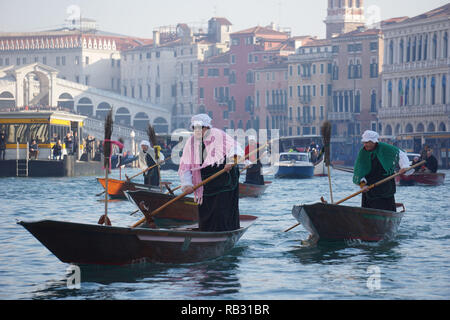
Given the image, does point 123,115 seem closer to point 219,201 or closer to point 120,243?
point 219,201

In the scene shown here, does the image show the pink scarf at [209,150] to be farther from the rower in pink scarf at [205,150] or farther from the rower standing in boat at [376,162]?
the rower standing in boat at [376,162]

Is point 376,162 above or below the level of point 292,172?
above

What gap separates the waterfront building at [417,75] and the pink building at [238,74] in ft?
60.9

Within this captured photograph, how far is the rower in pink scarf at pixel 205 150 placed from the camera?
1320 cm

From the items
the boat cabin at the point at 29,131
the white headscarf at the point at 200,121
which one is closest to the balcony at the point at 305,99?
the boat cabin at the point at 29,131

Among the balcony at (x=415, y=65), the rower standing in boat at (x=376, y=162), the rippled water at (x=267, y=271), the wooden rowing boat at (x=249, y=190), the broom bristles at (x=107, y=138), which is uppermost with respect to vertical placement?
the balcony at (x=415, y=65)

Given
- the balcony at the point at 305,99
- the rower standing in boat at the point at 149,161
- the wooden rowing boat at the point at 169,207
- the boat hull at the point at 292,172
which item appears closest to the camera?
the wooden rowing boat at the point at 169,207

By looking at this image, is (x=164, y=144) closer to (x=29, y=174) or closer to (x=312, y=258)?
(x=29, y=174)

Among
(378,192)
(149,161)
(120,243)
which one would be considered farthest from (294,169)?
(120,243)

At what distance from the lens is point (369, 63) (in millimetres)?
82312

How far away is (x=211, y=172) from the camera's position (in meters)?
13.5

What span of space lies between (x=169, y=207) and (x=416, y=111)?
184 ft

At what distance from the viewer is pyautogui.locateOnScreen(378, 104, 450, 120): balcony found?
70.2 m
